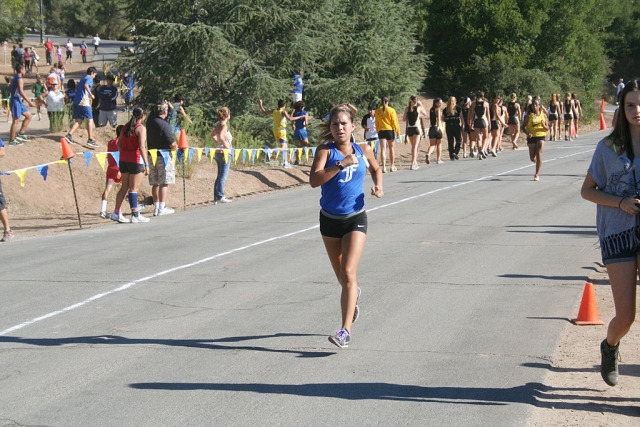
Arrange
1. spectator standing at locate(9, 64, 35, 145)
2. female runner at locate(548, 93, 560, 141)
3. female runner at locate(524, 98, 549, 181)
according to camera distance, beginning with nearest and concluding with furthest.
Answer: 1. female runner at locate(524, 98, 549, 181)
2. spectator standing at locate(9, 64, 35, 145)
3. female runner at locate(548, 93, 560, 141)

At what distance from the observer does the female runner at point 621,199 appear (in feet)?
17.8

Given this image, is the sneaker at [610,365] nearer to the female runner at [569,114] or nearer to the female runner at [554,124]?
the female runner at [554,124]

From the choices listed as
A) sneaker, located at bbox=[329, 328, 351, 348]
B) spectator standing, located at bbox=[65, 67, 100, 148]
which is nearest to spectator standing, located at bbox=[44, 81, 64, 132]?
spectator standing, located at bbox=[65, 67, 100, 148]

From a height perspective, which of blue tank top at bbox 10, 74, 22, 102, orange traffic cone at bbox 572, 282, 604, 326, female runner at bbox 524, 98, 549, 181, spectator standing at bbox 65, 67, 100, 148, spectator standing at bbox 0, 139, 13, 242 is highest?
blue tank top at bbox 10, 74, 22, 102

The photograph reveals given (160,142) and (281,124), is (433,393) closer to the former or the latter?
(160,142)

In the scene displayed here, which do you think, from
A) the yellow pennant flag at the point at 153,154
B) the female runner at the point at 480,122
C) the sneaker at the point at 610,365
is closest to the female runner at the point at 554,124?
the female runner at the point at 480,122

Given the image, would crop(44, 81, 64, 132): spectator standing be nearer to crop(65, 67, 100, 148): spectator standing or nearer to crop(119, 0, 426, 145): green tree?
crop(65, 67, 100, 148): spectator standing

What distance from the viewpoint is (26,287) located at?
31.7ft

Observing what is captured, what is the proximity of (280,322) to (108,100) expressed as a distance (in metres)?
15.8

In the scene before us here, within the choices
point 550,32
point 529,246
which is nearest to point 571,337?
point 529,246

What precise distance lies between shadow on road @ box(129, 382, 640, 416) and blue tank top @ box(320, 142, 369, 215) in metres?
1.51

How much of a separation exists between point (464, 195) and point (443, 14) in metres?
33.5

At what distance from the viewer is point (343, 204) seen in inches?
274

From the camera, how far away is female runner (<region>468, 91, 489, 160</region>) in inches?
1094
